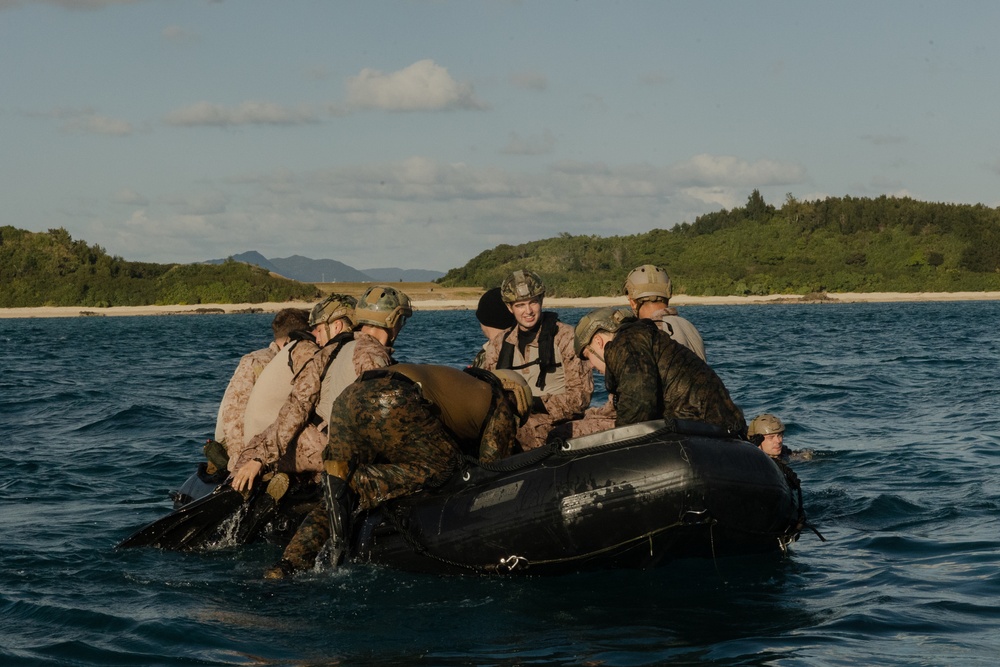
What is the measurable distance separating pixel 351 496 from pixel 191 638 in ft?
4.42

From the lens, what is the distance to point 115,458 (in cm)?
1480

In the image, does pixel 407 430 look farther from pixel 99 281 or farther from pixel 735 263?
pixel 99 281

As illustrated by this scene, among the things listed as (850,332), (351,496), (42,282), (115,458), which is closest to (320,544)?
(351,496)

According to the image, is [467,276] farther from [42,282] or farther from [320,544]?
[320,544]

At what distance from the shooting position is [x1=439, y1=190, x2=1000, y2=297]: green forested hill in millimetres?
96500

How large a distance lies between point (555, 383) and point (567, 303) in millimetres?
88606

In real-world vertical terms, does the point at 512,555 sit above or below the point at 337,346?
below

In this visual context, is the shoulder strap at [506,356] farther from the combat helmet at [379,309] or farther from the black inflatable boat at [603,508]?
the black inflatable boat at [603,508]

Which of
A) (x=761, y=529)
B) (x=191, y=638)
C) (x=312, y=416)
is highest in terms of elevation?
(x=312, y=416)

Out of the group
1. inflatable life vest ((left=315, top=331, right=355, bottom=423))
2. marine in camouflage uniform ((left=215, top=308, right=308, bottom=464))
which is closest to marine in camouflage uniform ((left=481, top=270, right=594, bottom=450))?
inflatable life vest ((left=315, top=331, right=355, bottom=423))

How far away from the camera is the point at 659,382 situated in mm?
7754

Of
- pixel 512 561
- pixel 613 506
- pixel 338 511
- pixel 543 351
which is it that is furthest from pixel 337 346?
pixel 613 506

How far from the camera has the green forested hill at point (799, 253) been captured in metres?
96.5

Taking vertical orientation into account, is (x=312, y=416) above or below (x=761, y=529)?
above
